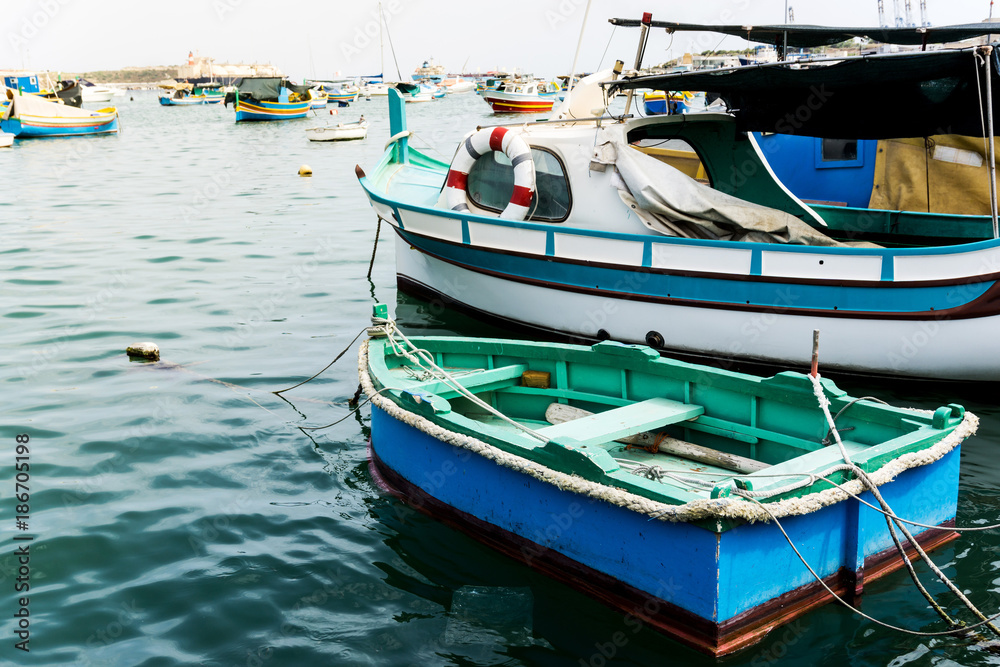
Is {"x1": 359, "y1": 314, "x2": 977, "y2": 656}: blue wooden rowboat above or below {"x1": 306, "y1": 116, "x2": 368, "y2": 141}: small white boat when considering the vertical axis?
below

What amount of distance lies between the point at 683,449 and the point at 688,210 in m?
3.30

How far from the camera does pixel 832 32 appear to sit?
27.3 ft

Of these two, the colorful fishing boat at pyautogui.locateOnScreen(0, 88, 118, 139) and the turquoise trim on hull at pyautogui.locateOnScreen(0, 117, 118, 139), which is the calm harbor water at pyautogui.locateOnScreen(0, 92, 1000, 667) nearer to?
the colorful fishing boat at pyautogui.locateOnScreen(0, 88, 118, 139)

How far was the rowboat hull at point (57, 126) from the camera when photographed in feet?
125

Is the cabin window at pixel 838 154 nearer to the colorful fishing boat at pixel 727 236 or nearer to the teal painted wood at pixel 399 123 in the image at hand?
the colorful fishing boat at pixel 727 236

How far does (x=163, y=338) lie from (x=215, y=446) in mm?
3306

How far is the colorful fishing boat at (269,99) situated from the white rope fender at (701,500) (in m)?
48.7

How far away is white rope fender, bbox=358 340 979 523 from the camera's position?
12.0 ft

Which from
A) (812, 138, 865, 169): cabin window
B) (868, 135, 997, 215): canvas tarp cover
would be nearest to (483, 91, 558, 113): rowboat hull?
(812, 138, 865, 169): cabin window

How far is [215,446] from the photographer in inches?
267

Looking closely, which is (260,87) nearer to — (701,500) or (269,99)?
(269,99)

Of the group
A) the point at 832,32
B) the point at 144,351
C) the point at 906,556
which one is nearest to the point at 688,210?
the point at 832,32

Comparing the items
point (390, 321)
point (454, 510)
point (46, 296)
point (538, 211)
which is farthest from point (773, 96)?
point (46, 296)

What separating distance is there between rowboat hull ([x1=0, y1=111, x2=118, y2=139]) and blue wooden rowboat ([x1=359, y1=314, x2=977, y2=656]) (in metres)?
38.9
